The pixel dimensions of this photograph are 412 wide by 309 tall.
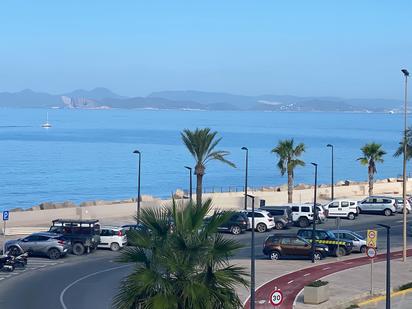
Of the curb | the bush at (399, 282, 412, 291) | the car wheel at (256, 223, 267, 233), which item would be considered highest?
the car wheel at (256, 223, 267, 233)

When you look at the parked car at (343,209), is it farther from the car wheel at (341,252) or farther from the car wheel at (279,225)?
the car wheel at (341,252)

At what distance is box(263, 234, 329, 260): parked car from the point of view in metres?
40.9

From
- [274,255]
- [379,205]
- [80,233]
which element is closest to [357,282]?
[274,255]

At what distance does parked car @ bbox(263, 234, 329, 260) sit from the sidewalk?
2.96m

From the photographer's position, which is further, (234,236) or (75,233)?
(234,236)

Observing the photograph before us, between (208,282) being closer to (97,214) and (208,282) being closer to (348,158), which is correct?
(97,214)

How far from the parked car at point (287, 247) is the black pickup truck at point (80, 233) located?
27.2 feet

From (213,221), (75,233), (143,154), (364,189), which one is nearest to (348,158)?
(143,154)

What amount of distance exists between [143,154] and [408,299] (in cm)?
15256

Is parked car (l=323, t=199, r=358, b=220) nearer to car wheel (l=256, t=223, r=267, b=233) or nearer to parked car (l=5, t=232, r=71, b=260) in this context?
car wheel (l=256, t=223, r=267, b=233)

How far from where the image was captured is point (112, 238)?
4356 centimetres

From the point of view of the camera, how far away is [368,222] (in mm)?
56312

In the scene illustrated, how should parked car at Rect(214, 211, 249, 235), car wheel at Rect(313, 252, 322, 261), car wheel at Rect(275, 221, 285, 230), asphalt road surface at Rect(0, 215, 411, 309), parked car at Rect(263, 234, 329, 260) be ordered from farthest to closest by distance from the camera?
car wheel at Rect(275, 221, 285, 230), parked car at Rect(214, 211, 249, 235), car wheel at Rect(313, 252, 322, 261), parked car at Rect(263, 234, 329, 260), asphalt road surface at Rect(0, 215, 411, 309)

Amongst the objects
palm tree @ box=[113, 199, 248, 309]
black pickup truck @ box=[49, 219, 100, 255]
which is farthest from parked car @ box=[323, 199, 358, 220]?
palm tree @ box=[113, 199, 248, 309]
